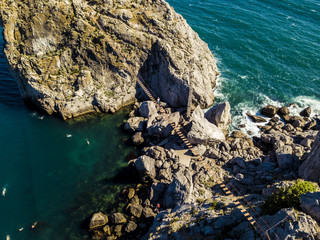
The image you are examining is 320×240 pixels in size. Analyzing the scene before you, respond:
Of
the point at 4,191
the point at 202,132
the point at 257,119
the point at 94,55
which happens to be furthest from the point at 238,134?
the point at 4,191

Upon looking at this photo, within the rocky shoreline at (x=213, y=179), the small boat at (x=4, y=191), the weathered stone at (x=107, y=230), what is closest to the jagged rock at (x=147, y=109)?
the rocky shoreline at (x=213, y=179)

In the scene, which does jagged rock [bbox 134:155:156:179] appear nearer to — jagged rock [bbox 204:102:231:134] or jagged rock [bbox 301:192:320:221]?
jagged rock [bbox 204:102:231:134]

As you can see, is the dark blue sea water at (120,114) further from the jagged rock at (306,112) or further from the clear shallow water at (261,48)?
the jagged rock at (306,112)

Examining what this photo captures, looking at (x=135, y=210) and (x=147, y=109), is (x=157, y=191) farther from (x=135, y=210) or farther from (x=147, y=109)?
(x=147, y=109)

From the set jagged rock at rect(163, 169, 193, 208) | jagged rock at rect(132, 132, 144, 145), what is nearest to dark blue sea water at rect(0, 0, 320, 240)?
jagged rock at rect(132, 132, 144, 145)

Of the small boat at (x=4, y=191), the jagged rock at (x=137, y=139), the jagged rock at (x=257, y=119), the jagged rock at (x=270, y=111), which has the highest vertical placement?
the jagged rock at (x=270, y=111)

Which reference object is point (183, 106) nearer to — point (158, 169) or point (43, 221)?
point (158, 169)
